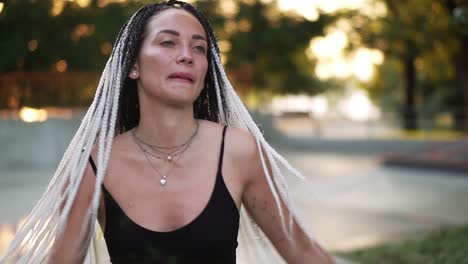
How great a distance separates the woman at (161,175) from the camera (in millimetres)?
1718

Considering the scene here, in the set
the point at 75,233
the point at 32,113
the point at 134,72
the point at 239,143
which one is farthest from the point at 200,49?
the point at 32,113

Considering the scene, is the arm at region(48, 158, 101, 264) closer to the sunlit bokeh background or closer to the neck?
the neck

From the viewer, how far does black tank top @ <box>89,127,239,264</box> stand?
1.70 m

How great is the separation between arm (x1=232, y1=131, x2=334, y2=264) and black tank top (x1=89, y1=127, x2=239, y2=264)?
0.47ft

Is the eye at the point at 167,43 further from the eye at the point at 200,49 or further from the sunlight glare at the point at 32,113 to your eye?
the sunlight glare at the point at 32,113

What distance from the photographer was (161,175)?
5.95 feet

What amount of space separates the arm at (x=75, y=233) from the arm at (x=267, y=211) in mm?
510

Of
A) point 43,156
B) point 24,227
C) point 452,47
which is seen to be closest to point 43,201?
point 24,227

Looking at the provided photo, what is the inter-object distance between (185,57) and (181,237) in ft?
1.88

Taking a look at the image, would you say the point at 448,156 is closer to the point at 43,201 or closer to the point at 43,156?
the point at 43,156

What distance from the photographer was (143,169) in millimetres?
1820

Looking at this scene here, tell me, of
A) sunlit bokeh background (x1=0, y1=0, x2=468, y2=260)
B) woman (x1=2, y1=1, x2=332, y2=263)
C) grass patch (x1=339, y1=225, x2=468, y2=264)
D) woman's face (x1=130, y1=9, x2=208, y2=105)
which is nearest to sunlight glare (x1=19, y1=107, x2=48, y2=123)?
sunlit bokeh background (x1=0, y1=0, x2=468, y2=260)

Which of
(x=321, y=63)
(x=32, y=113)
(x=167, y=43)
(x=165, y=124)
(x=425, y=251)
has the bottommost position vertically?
(x=425, y=251)

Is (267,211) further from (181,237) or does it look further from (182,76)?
(182,76)
